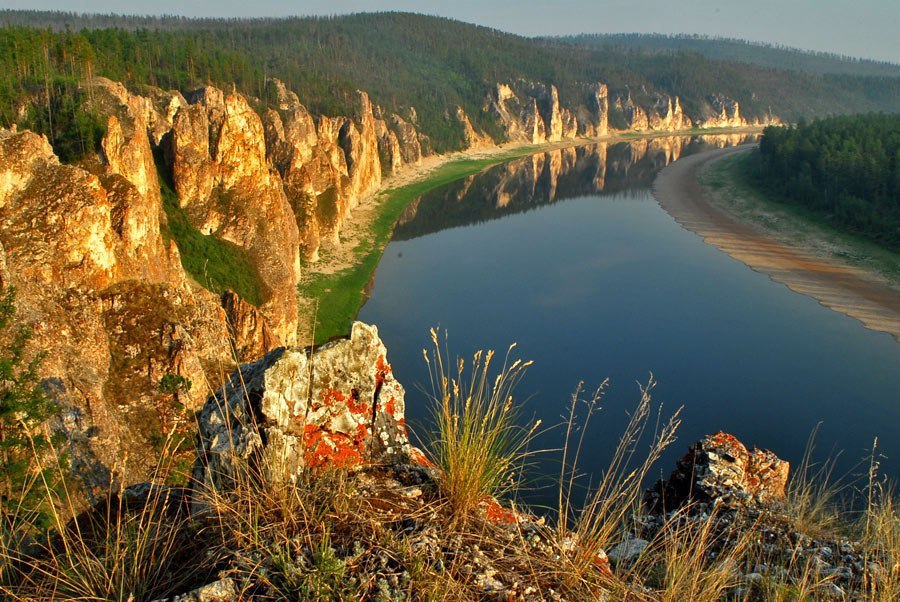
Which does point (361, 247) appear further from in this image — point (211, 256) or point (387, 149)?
point (387, 149)

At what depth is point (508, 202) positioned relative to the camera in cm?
8156

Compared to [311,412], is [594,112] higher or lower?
higher

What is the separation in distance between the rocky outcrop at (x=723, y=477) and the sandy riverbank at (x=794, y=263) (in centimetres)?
3432

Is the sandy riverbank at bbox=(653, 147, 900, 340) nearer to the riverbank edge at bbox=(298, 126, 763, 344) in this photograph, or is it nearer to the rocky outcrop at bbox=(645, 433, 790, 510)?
the riverbank edge at bbox=(298, 126, 763, 344)

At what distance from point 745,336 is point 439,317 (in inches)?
746

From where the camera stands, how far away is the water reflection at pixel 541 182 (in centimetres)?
7281

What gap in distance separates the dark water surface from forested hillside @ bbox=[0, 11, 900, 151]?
79.4 feet

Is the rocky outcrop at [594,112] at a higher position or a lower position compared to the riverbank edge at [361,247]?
higher

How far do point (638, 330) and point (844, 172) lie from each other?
45387mm

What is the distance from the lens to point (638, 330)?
37.9 m

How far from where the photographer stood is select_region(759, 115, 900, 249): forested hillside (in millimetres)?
57750

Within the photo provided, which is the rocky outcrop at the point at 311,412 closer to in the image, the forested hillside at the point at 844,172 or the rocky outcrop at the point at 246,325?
the rocky outcrop at the point at 246,325

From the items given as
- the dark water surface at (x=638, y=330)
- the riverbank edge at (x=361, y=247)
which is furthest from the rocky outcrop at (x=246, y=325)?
the dark water surface at (x=638, y=330)

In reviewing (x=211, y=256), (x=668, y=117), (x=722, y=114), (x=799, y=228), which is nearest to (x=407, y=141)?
(x=799, y=228)
